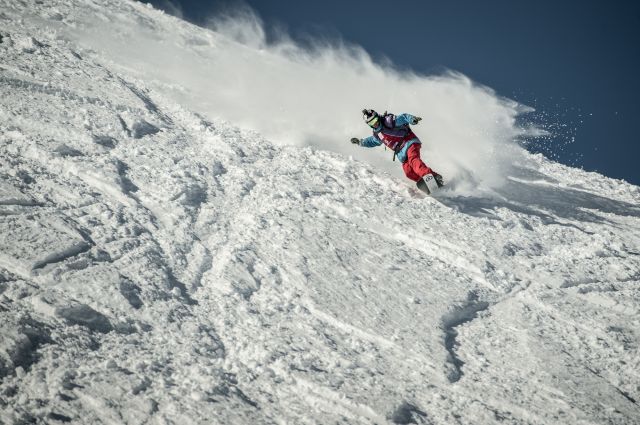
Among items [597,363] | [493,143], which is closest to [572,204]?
[493,143]

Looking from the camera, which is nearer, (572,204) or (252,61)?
(572,204)

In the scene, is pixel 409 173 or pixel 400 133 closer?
pixel 409 173

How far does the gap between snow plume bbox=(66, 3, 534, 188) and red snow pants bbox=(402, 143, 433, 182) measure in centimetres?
66

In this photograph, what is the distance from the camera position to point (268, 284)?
5605mm

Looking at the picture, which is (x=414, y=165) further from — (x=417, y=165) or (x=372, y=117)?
(x=372, y=117)

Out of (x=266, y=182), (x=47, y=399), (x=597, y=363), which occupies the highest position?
(x=266, y=182)

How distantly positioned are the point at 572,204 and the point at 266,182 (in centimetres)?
673

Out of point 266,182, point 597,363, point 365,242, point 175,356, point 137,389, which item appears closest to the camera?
point 137,389

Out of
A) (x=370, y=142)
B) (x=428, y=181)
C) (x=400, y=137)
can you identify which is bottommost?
(x=428, y=181)

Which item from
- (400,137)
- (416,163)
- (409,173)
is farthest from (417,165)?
(400,137)

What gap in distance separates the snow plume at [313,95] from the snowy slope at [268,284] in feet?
4.32

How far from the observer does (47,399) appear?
367 cm

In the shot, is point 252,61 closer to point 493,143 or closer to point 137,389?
point 493,143

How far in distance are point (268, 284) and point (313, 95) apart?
348 inches
